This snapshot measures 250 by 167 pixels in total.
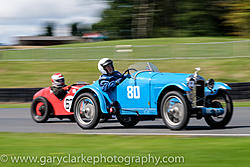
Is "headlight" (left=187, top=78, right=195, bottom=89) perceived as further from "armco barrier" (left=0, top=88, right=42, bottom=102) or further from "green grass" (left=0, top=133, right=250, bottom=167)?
"armco barrier" (left=0, top=88, right=42, bottom=102)

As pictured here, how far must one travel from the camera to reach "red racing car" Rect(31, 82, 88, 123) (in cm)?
1113

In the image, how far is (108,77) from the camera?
945 cm

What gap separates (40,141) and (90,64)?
19.3 metres

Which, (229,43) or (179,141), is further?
(229,43)

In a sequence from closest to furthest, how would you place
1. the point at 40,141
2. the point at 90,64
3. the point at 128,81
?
the point at 40,141 → the point at 128,81 → the point at 90,64

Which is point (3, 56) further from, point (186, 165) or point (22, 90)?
point (186, 165)

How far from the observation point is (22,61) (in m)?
29.5

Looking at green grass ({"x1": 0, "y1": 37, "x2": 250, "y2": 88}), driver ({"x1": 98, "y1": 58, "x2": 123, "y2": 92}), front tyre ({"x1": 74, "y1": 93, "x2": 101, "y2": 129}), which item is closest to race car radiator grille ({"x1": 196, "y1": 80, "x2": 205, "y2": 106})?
driver ({"x1": 98, "y1": 58, "x2": 123, "y2": 92})

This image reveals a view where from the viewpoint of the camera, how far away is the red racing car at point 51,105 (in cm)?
1113

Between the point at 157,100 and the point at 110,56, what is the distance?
1773 centimetres

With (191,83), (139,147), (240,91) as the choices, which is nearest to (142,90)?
(191,83)

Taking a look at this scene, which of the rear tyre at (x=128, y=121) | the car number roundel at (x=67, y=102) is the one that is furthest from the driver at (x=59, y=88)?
the rear tyre at (x=128, y=121)

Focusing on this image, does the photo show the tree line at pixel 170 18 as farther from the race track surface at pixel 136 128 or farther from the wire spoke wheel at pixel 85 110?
the wire spoke wheel at pixel 85 110

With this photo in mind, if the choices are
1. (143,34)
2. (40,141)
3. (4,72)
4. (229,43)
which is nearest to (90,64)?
(4,72)
